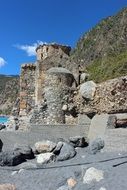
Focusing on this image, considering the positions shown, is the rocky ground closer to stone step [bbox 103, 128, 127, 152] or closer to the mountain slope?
stone step [bbox 103, 128, 127, 152]

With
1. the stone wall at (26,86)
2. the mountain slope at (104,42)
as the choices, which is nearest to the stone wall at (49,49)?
the stone wall at (26,86)

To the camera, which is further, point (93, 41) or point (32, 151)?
point (93, 41)

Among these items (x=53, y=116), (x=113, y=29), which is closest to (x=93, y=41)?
(x=113, y=29)

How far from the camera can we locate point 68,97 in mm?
15266

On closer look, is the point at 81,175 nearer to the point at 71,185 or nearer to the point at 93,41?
the point at 71,185

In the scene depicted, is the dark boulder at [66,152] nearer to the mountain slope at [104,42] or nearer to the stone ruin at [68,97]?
the stone ruin at [68,97]

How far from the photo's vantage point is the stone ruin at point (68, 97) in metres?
12.6

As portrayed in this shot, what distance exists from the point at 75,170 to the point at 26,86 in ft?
45.2

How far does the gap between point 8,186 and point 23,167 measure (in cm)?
130

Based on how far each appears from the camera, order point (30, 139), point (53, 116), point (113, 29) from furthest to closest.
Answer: point (113, 29) < point (53, 116) < point (30, 139)

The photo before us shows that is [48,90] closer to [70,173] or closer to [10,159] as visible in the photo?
[10,159]

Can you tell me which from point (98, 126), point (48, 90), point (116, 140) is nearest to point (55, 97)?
point (48, 90)

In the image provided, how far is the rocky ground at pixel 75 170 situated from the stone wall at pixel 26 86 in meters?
11.0

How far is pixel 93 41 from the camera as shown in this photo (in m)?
119
